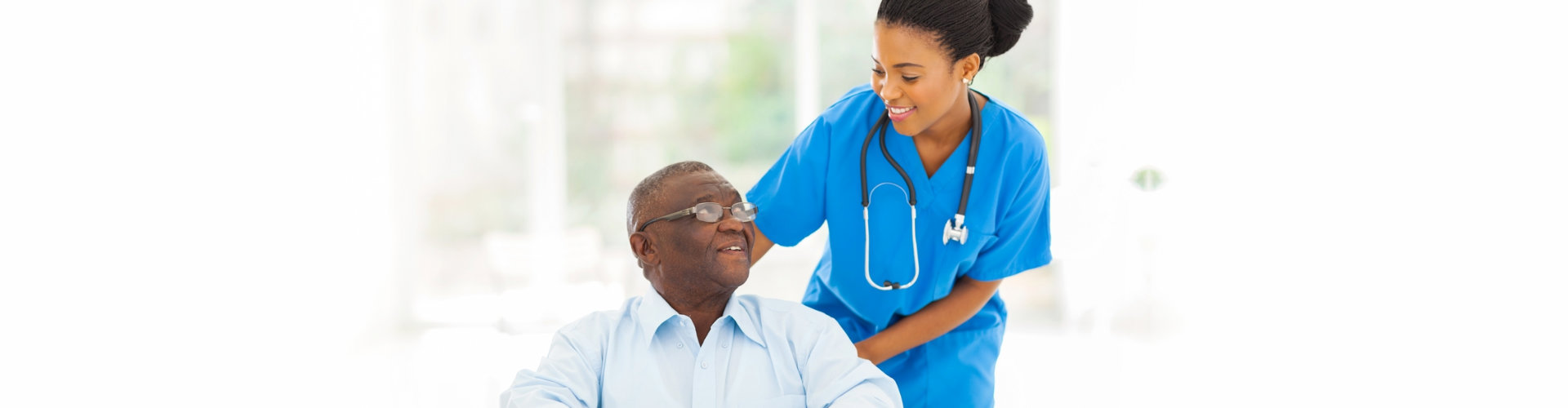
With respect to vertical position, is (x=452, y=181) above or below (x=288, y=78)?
below

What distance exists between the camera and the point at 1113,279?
4992 millimetres

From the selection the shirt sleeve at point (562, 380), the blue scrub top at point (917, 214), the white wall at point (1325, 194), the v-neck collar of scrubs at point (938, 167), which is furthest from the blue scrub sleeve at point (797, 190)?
the white wall at point (1325, 194)

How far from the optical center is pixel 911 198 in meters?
1.83

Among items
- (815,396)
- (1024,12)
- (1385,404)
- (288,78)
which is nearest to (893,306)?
(815,396)

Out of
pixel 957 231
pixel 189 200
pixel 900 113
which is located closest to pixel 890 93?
pixel 900 113

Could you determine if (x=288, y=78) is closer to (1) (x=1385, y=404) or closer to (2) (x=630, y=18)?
(2) (x=630, y=18)

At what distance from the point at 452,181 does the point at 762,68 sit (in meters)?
1.53

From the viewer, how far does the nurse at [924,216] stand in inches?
71.5

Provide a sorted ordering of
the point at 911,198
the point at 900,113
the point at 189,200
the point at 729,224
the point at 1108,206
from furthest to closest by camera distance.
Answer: the point at 1108,206
the point at 189,200
the point at 911,198
the point at 900,113
the point at 729,224

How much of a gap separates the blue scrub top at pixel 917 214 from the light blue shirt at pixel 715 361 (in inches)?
10.1

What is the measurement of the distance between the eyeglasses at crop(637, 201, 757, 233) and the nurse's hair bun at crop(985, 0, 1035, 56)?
1.55 feet

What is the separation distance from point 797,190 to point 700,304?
0.34 meters

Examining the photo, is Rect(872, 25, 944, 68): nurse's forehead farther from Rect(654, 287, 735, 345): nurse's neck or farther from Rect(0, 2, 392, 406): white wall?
Rect(0, 2, 392, 406): white wall

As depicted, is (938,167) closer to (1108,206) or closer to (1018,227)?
(1018,227)
